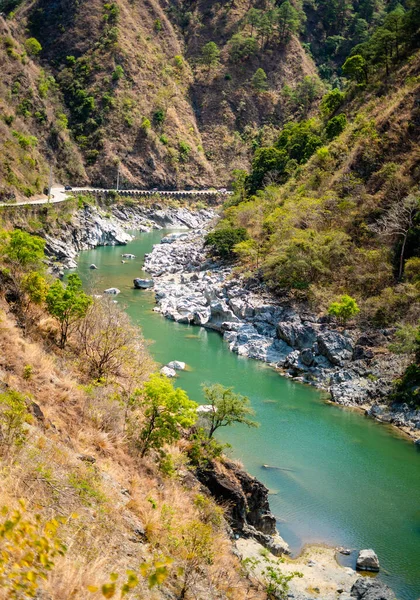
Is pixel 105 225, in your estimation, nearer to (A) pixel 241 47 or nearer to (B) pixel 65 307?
(B) pixel 65 307

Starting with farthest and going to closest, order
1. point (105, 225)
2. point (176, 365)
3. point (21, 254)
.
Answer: point (105, 225) < point (176, 365) < point (21, 254)

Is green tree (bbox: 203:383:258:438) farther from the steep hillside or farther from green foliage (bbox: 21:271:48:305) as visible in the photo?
the steep hillside

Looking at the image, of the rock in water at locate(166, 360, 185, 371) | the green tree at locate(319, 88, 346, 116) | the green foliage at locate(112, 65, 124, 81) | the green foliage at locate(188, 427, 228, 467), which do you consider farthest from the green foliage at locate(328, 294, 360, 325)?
the green foliage at locate(112, 65, 124, 81)

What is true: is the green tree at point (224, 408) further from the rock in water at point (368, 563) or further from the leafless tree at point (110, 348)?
the rock in water at point (368, 563)

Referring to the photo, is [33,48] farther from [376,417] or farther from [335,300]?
[376,417]

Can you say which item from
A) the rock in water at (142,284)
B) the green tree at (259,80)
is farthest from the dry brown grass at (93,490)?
the green tree at (259,80)

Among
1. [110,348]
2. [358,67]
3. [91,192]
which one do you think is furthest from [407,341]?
[91,192]
